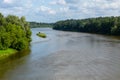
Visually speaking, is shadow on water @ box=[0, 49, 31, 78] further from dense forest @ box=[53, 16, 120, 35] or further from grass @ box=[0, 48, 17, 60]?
dense forest @ box=[53, 16, 120, 35]

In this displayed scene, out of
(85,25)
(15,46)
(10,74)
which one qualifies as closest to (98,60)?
(10,74)

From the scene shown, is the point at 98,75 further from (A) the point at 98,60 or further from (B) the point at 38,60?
(B) the point at 38,60

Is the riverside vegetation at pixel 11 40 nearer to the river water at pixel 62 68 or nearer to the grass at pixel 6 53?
the grass at pixel 6 53

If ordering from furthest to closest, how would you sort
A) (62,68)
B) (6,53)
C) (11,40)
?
(11,40)
(6,53)
(62,68)

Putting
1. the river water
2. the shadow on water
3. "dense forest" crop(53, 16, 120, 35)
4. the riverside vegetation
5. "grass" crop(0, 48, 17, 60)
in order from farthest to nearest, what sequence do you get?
"dense forest" crop(53, 16, 120, 35) < the riverside vegetation < "grass" crop(0, 48, 17, 60) < the shadow on water < the river water

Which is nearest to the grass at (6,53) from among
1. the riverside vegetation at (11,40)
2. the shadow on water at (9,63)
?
the riverside vegetation at (11,40)

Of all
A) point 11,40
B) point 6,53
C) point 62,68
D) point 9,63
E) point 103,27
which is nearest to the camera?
point 62,68

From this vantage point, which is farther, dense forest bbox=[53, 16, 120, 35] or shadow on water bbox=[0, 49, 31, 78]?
dense forest bbox=[53, 16, 120, 35]

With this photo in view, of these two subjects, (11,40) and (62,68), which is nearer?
(62,68)

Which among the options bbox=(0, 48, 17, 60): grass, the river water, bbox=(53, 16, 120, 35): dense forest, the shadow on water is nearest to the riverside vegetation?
bbox=(0, 48, 17, 60): grass

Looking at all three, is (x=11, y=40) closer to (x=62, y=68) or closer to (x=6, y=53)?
(x=6, y=53)

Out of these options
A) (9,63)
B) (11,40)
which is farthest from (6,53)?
(9,63)

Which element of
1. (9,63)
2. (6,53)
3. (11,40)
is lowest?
(9,63)
